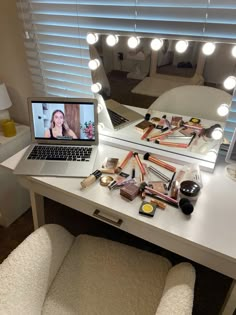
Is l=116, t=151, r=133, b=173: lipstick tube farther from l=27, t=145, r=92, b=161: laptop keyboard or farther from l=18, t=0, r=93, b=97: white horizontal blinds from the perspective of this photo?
l=18, t=0, r=93, b=97: white horizontal blinds

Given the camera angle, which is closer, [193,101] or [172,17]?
[172,17]

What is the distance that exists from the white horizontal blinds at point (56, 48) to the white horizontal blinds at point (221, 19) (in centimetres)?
52

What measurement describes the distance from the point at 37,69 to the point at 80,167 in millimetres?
629

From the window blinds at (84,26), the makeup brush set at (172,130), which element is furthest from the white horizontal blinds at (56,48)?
the makeup brush set at (172,130)

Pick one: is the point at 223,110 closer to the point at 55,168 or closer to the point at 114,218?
the point at 114,218

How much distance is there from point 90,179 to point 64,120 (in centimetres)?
34

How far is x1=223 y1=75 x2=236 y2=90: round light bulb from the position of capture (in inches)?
35.9

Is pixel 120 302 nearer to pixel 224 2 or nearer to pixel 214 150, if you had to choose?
pixel 214 150

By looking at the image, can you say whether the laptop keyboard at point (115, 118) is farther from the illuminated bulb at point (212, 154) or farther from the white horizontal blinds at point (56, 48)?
the illuminated bulb at point (212, 154)

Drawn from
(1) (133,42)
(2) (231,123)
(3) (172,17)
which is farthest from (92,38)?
(2) (231,123)

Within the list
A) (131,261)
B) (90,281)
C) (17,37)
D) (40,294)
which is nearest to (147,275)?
(131,261)

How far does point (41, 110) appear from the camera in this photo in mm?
1122

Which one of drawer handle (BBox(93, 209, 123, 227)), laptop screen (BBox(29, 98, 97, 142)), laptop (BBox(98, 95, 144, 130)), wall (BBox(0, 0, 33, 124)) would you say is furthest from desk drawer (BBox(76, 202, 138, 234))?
wall (BBox(0, 0, 33, 124))

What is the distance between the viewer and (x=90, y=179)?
0.96 m
